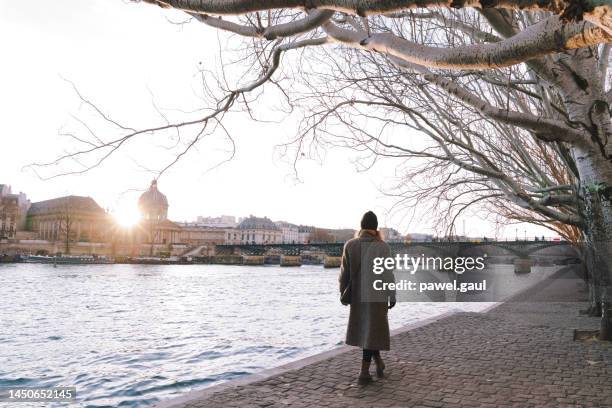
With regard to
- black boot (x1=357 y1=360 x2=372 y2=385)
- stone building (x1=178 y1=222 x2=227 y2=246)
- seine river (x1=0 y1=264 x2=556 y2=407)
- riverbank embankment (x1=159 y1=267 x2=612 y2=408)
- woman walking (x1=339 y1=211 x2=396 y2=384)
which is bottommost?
seine river (x1=0 y1=264 x2=556 y2=407)

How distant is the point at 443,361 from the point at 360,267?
2298mm

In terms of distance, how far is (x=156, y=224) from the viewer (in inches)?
4946

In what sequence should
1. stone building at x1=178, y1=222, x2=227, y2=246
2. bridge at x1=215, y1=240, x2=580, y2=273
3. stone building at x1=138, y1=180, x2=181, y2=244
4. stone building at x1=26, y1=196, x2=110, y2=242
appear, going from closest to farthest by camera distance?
1. bridge at x1=215, y1=240, x2=580, y2=273
2. stone building at x1=26, y1=196, x2=110, y2=242
3. stone building at x1=138, y1=180, x2=181, y2=244
4. stone building at x1=178, y1=222, x2=227, y2=246

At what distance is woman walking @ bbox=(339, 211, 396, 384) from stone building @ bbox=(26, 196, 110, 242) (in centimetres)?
11112

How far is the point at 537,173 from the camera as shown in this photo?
42.0ft

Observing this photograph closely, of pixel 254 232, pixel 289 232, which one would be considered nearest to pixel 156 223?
pixel 254 232

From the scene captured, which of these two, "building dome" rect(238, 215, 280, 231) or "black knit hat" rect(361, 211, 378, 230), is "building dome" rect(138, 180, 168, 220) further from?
"black knit hat" rect(361, 211, 378, 230)

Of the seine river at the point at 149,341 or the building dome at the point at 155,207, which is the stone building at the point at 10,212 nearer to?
the building dome at the point at 155,207

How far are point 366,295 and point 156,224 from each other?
126432mm

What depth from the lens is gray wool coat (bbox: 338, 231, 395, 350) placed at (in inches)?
223

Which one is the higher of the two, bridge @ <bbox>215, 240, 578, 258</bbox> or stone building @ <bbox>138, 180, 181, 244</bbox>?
stone building @ <bbox>138, 180, 181, 244</bbox>

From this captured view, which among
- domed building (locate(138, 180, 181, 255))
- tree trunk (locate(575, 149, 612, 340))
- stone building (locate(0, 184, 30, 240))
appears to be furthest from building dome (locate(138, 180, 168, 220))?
tree trunk (locate(575, 149, 612, 340))

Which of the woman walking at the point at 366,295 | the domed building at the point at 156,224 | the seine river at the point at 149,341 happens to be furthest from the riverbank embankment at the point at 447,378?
the domed building at the point at 156,224

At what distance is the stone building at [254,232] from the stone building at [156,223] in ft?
90.2
